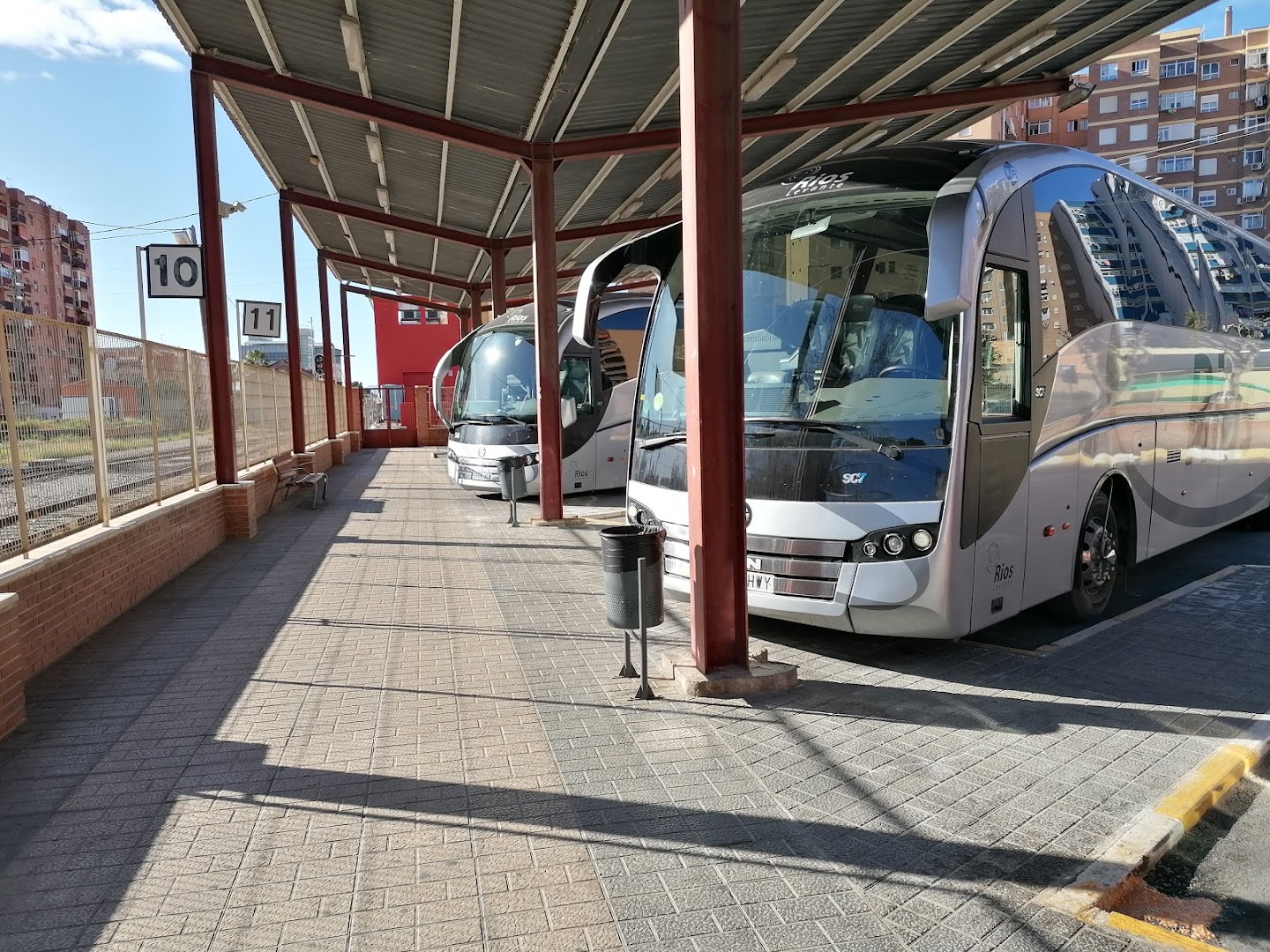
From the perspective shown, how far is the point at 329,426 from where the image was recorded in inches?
997

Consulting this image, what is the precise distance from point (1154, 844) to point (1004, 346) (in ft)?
10.3

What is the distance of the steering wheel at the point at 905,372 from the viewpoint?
17.7 feet

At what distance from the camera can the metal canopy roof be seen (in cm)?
912

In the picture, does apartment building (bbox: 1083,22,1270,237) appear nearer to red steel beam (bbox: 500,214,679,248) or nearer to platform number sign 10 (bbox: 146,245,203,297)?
red steel beam (bbox: 500,214,679,248)

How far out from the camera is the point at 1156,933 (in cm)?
291

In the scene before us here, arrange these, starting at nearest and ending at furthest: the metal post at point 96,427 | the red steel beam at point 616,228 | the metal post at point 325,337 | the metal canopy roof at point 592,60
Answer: the metal post at point 96,427
the metal canopy roof at point 592,60
the red steel beam at point 616,228
the metal post at point 325,337

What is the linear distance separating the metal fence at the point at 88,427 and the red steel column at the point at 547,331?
4393 millimetres

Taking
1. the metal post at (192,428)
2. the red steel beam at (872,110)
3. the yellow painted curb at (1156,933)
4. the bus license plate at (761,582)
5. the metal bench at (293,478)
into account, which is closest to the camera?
the yellow painted curb at (1156,933)

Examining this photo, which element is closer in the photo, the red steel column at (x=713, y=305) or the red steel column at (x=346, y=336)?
the red steel column at (x=713, y=305)

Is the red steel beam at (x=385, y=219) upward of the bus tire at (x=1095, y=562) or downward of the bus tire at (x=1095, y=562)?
upward

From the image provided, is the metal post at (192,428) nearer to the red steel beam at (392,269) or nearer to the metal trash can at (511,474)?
the metal trash can at (511,474)

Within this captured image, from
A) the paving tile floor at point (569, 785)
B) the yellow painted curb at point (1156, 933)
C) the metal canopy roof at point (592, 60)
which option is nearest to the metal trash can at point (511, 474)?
the metal canopy roof at point (592, 60)

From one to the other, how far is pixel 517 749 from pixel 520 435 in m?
10.7

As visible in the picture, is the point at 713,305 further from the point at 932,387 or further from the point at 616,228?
the point at 616,228
